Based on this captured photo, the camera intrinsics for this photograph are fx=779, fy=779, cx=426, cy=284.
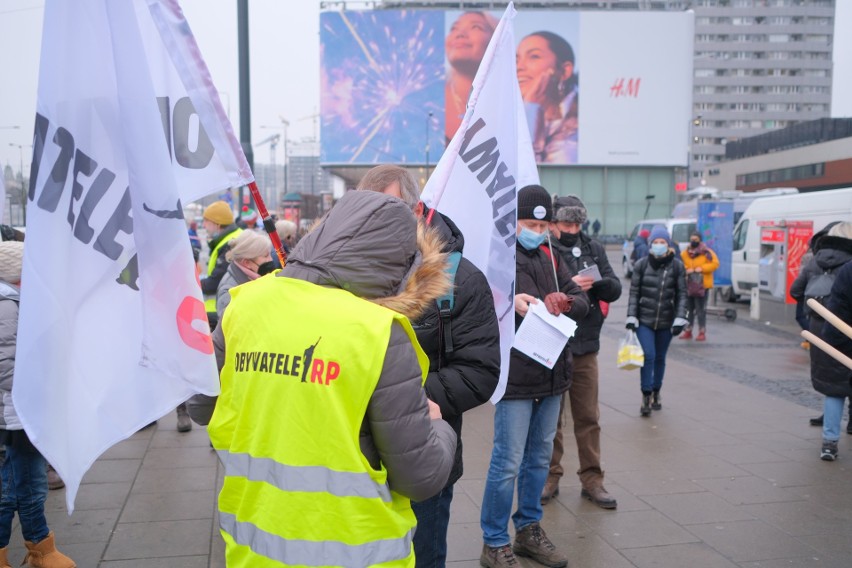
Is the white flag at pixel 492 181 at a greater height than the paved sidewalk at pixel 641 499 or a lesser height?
greater

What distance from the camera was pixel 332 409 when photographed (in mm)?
1963

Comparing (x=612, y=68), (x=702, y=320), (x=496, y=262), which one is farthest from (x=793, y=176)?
(x=496, y=262)

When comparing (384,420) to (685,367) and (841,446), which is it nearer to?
(841,446)

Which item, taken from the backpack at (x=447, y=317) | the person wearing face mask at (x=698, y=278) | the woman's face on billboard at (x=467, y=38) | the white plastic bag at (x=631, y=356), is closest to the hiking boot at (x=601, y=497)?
the white plastic bag at (x=631, y=356)

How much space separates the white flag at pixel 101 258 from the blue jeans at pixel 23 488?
6.26 ft

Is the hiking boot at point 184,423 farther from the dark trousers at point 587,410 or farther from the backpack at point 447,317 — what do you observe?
the backpack at point 447,317

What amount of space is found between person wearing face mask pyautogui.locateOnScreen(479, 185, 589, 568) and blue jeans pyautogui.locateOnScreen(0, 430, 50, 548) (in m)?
2.29

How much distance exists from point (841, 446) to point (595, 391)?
304cm

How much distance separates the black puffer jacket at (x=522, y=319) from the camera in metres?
4.01

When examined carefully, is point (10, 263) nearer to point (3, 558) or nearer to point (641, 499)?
point (3, 558)

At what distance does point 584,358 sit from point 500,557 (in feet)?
5.08

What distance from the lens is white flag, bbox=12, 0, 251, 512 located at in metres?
2.21

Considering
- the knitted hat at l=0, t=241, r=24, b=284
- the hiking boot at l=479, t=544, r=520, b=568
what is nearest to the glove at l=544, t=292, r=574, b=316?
the hiking boot at l=479, t=544, r=520, b=568

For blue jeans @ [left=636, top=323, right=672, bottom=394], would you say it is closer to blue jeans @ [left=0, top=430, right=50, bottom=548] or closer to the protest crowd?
the protest crowd
